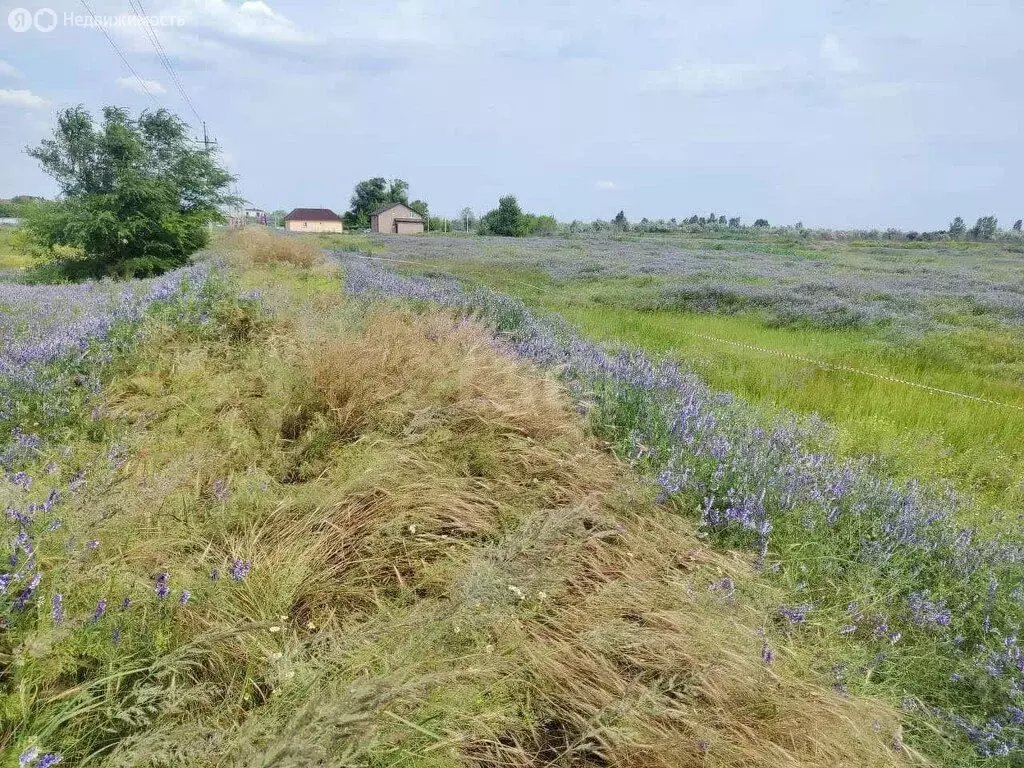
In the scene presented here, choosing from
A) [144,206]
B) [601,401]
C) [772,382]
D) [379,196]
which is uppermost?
[379,196]

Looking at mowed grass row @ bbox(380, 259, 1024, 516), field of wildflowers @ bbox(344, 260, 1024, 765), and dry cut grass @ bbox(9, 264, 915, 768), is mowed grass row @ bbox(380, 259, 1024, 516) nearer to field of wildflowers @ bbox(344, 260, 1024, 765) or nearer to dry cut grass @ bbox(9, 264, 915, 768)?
field of wildflowers @ bbox(344, 260, 1024, 765)

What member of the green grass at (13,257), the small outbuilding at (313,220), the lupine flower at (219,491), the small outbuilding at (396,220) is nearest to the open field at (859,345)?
the lupine flower at (219,491)

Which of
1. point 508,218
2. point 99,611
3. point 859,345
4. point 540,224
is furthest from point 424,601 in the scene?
point 540,224

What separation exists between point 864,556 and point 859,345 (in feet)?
27.0

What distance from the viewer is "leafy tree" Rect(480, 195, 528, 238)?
2665 inches

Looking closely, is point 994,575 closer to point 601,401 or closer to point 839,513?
point 839,513

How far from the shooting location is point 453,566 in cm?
222

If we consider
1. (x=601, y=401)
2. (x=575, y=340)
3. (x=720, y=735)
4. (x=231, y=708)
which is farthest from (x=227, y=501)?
(x=575, y=340)

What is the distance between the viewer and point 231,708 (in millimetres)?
1512

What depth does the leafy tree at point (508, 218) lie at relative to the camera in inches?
2665

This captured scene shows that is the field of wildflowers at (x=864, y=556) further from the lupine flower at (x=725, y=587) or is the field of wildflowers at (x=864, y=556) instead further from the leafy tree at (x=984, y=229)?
the leafy tree at (x=984, y=229)

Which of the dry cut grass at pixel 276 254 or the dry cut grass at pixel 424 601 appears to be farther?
the dry cut grass at pixel 276 254

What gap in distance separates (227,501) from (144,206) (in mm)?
23311

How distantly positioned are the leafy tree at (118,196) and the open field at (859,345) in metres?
14.1
